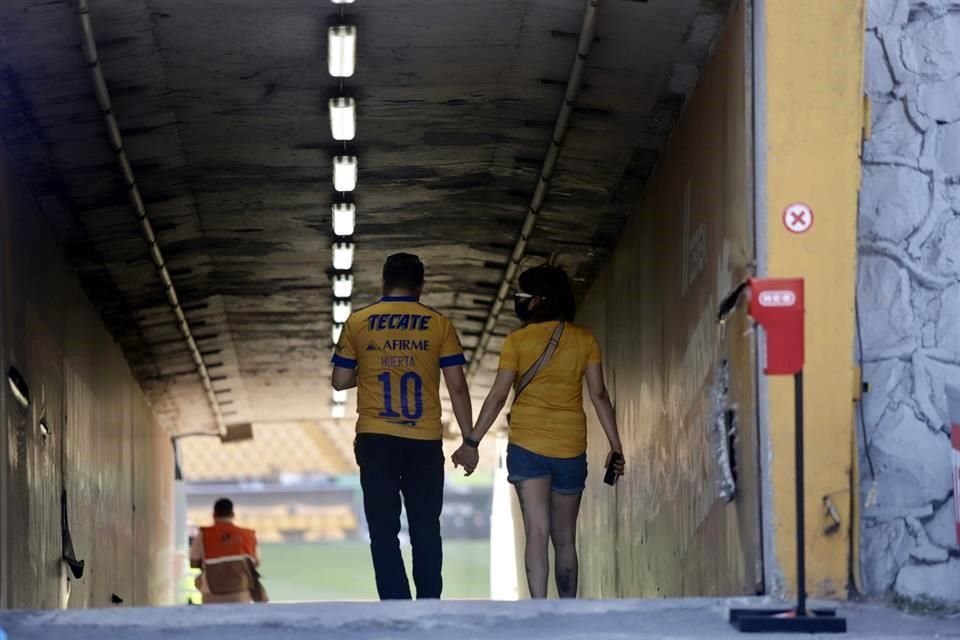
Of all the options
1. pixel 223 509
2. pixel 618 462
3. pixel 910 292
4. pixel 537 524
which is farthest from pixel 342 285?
pixel 910 292

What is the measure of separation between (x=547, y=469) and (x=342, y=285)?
25.4 feet

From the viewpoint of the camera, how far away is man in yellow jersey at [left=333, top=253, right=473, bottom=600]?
7.98 metres

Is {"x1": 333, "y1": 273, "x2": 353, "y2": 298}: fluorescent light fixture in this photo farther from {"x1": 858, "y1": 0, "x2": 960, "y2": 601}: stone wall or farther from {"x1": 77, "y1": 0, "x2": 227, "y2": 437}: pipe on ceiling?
{"x1": 858, "y1": 0, "x2": 960, "y2": 601}: stone wall

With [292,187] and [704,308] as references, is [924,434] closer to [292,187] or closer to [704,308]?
[704,308]

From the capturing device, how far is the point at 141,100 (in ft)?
32.2

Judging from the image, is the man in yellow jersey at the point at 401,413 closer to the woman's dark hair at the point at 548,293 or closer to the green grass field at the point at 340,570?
the woman's dark hair at the point at 548,293

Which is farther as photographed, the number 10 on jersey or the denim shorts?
the denim shorts

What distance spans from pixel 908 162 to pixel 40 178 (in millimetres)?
5546

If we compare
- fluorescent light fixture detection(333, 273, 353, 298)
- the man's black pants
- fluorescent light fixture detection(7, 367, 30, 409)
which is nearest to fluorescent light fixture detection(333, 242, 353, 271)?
fluorescent light fixture detection(333, 273, 353, 298)

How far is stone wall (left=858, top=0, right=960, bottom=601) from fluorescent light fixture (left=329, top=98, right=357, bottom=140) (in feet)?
11.5

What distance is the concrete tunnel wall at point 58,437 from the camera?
931cm

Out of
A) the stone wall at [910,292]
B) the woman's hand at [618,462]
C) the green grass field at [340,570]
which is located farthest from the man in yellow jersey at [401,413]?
the green grass field at [340,570]

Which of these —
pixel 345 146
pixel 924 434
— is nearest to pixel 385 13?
pixel 345 146

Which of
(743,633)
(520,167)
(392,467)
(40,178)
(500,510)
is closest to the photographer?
(743,633)
